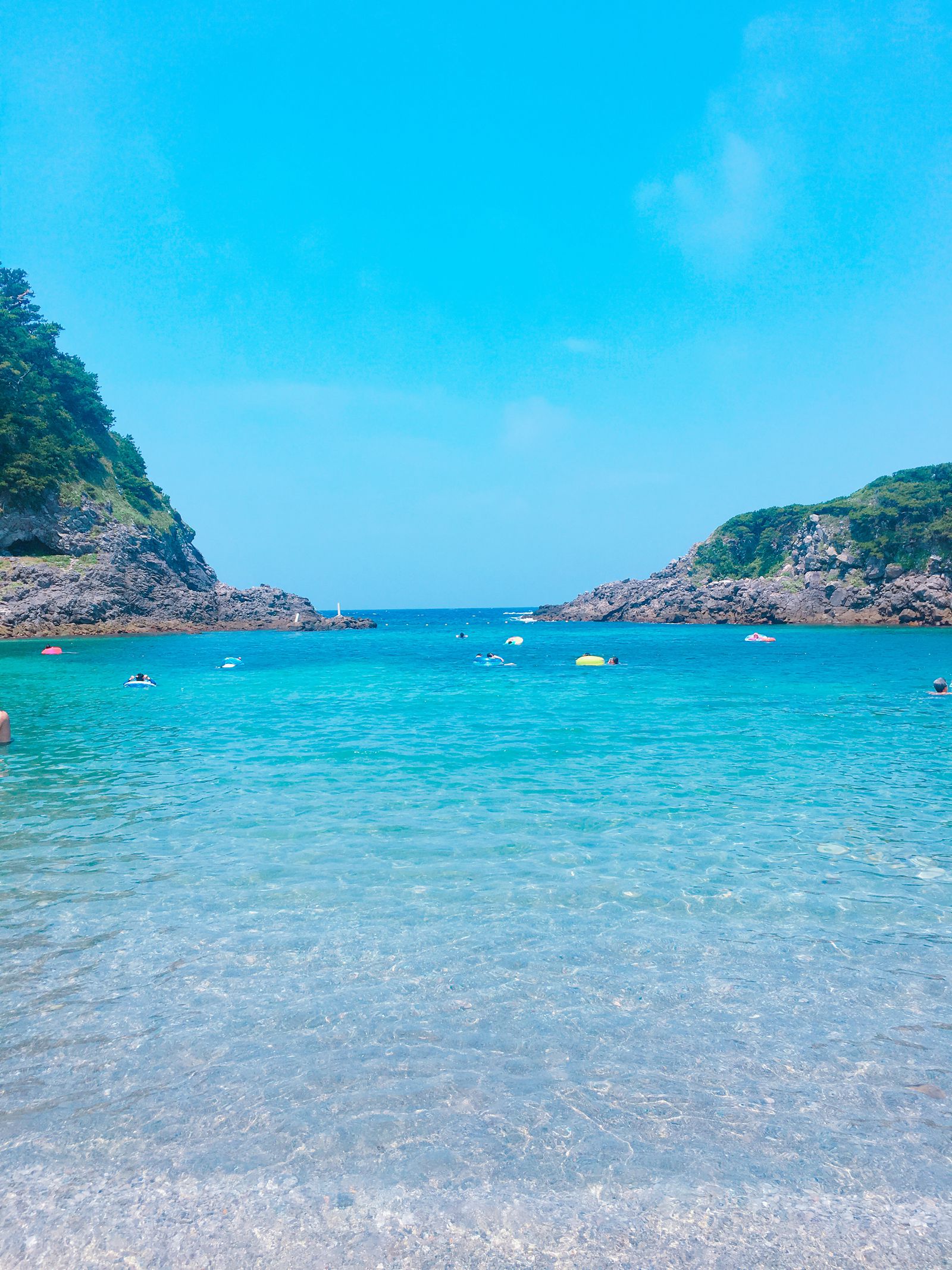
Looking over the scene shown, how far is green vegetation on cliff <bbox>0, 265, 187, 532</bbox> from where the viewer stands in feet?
259

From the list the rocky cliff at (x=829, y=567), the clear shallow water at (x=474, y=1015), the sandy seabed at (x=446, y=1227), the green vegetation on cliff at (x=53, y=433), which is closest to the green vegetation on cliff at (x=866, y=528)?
the rocky cliff at (x=829, y=567)

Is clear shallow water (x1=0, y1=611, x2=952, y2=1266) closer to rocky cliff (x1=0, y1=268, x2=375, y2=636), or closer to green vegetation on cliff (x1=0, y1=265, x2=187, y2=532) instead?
rocky cliff (x1=0, y1=268, x2=375, y2=636)

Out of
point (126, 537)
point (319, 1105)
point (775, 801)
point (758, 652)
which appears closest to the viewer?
point (319, 1105)

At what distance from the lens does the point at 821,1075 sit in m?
5.41

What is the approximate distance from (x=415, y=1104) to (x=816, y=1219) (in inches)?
101

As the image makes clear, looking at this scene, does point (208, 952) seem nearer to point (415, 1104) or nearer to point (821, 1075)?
point (415, 1104)

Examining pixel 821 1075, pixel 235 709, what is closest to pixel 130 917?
pixel 821 1075

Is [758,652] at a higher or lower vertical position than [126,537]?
lower

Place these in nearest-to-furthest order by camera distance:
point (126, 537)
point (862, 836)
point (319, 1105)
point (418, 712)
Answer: point (319, 1105)
point (862, 836)
point (418, 712)
point (126, 537)

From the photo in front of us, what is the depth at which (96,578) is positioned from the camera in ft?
266

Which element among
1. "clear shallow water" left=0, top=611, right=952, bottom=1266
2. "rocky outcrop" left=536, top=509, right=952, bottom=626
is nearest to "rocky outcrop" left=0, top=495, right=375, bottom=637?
"clear shallow water" left=0, top=611, right=952, bottom=1266

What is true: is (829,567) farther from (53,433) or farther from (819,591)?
(53,433)

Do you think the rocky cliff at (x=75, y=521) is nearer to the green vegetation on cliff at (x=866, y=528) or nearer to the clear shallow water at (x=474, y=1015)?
the clear shallow water at (x=474, y=1015)

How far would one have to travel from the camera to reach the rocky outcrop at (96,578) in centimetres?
7400
